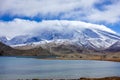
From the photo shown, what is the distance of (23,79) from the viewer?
78.1 m

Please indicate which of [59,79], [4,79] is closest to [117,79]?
[59,79]

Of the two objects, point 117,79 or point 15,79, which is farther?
point 15,79

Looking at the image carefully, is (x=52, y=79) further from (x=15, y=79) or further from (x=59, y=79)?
(x=15, y=79)

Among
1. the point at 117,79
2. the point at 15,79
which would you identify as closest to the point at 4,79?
the point at 15,79

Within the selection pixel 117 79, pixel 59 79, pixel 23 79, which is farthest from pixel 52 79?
pixel 117 79

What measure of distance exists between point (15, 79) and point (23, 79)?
2642 millimetres

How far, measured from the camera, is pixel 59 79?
76250mm

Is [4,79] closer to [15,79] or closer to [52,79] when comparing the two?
[15,79]

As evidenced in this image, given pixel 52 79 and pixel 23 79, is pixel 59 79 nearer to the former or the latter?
pixel 52 79

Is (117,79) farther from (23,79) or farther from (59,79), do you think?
(23,79)

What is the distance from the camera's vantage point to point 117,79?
65.8 m

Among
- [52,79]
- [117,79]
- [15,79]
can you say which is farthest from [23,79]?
[117,79]

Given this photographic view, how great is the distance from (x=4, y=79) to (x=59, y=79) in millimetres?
15596

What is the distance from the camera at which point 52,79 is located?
77250 mm
